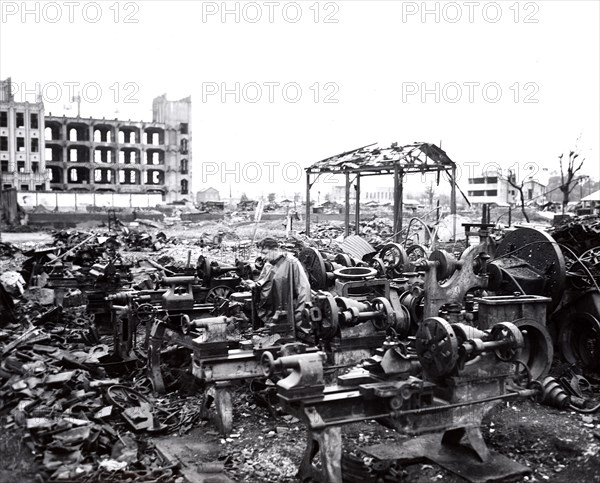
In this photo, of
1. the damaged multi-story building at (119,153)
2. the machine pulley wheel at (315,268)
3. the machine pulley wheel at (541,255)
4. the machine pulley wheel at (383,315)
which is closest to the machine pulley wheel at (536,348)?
the machine pulley wheel at (541,255)

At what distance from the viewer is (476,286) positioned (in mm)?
8094

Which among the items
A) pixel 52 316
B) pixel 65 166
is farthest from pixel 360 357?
pixel 65 166

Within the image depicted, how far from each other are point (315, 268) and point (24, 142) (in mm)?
52847

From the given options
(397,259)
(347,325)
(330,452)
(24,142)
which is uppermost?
(24,142)

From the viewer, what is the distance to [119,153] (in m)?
60.7

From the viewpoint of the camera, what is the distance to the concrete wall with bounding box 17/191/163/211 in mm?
42469

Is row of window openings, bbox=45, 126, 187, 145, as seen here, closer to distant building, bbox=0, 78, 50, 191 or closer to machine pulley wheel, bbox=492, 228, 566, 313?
distant building, bbox=0, 78, 50, 191

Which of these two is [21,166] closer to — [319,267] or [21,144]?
[21,144]

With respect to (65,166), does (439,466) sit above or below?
below

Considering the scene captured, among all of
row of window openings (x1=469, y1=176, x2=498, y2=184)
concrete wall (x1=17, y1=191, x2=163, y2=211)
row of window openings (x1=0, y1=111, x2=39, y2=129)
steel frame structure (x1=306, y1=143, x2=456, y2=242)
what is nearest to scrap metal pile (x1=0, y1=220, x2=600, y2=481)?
steel frame structure (x1=306, y1=143, x2=456, y2=242)

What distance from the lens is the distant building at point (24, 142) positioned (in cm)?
5434

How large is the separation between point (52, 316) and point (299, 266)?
5682mm

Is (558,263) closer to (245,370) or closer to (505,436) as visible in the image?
(505,436)

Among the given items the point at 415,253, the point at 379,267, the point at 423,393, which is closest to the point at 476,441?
the point at 423,393
